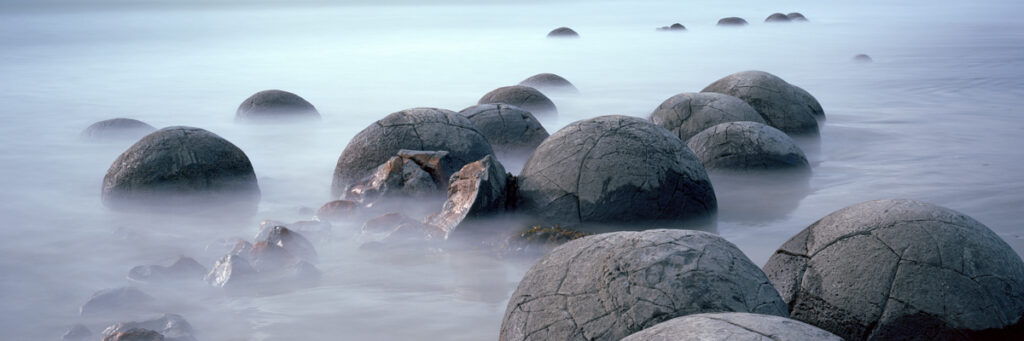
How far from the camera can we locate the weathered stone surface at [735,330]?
2.79m

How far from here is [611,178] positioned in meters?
6.73

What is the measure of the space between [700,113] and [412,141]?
11.3ft

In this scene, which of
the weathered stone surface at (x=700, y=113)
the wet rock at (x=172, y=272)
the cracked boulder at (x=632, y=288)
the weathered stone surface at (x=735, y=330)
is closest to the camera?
the weathered stone surface at (x=735, y=330)

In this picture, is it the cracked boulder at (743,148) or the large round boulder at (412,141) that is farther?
the cracked boulder at (743,148)

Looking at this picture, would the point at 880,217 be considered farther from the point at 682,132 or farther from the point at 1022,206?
the point at 682,132

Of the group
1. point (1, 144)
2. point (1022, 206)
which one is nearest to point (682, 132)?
point (1022, 206)

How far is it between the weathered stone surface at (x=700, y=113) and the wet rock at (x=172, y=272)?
17.7 feet

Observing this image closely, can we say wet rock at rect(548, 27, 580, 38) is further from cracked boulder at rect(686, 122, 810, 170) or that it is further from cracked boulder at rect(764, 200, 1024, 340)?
cracked boulder at rect(764, 200, 1024, 340)

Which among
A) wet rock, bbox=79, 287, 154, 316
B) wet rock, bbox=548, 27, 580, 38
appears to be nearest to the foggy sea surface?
wet rock, bbox=79, 287, 154, 316

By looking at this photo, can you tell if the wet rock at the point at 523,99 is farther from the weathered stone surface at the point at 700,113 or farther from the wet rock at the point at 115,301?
the wet rock at the point at 115,301

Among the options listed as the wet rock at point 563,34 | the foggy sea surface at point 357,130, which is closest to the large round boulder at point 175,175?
the foggy sea surface at point 357,130

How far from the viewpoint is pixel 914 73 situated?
21.0 m

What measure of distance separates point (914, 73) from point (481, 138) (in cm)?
1577

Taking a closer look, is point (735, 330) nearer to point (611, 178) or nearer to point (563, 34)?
point (611, 178)
